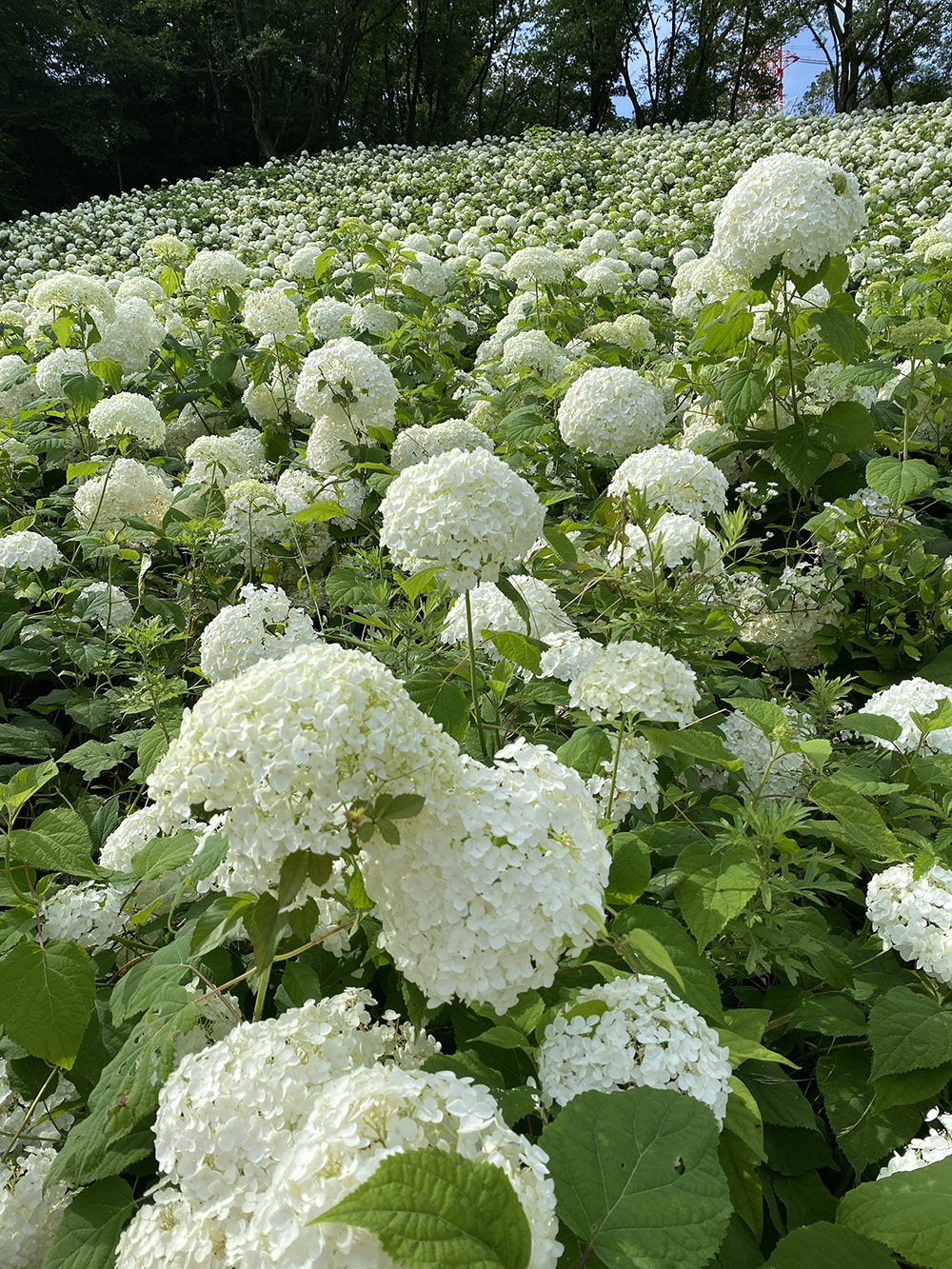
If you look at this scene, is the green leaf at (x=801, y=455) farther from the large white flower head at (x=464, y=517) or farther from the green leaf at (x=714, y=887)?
the green leaf at (x=714, y=887)

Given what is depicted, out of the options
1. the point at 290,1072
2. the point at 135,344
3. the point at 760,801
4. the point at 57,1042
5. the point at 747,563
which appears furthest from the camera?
the point at 135,344

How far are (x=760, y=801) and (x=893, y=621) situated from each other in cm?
133

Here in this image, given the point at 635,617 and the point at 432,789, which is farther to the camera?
the point at 635,617

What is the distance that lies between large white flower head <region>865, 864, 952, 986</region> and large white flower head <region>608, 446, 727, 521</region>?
1.12 meters

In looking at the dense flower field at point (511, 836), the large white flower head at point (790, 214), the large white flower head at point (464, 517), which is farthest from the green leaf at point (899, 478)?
the large white flower head at point (464, 517)

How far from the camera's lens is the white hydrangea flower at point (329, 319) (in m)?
4.70

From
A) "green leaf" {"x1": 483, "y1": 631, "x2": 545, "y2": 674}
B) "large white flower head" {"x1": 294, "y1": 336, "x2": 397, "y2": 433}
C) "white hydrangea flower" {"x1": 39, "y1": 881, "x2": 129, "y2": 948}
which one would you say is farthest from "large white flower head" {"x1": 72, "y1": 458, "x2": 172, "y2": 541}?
"green leaf" {"x1": 483, "y1": 631, "x2": 545, "y2": 674}

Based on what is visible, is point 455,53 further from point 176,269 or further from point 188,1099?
point 188,1099

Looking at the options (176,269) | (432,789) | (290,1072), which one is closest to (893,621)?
(432,789)

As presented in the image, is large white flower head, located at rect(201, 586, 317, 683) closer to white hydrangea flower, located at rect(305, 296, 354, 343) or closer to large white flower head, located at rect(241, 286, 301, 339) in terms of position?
large white flower head, located at rect(241, 286, 301, 339)

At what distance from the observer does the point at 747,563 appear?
10.3 feet

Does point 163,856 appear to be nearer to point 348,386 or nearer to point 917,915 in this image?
point 917,915

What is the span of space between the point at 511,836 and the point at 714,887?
52 centimetres

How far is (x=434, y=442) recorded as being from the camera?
3125 mm
